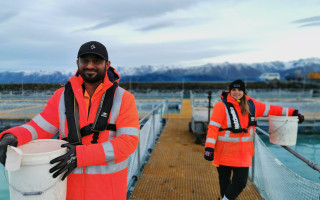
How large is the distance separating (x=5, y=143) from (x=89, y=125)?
18.3 inches

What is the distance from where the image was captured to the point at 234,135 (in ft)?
9.39

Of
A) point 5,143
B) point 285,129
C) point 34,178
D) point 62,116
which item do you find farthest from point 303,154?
point 5,143

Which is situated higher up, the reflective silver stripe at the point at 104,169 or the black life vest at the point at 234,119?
the black life vest at the point at 234,119

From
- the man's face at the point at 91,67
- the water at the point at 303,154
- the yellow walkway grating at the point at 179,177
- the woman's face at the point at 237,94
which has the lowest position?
the water at the point at 303,154

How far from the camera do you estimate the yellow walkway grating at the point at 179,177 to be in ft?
12.1

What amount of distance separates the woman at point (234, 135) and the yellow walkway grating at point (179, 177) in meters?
0.98

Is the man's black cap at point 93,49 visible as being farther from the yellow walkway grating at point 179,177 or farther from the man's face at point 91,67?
the yellow walkway grating at point 179,177

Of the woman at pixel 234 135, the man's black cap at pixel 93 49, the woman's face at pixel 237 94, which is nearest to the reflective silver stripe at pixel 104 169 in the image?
the man's black cap at pixel 93 49

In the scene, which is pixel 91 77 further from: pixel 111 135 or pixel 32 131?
pixel 32 131

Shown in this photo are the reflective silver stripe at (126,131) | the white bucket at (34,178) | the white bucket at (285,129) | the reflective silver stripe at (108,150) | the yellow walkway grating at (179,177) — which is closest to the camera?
the white bucket at (34,178)

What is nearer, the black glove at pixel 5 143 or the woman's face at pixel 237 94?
the black glove at pixel 5 143

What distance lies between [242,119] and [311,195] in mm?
1000

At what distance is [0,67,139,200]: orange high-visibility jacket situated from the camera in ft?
5.05

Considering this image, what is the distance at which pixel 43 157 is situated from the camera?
132 cm
